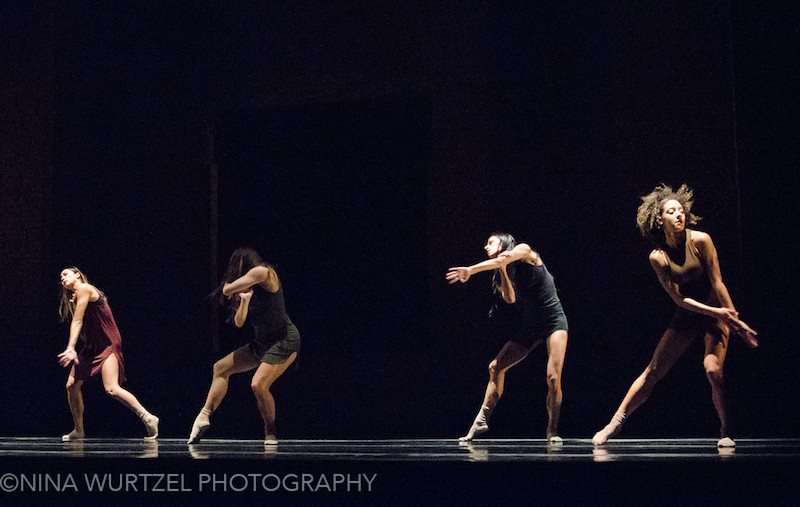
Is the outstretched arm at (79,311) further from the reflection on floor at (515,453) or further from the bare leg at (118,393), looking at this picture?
the reflection on floor at (515,453)

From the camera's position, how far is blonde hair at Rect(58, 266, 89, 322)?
23.6ft

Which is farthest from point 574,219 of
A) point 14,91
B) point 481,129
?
point 14,91

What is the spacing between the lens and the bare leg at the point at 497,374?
20.1 feet

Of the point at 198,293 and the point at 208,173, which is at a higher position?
the point at 208,173

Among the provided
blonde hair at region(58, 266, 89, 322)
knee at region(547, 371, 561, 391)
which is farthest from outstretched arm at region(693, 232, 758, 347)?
blonde hair at region(58, 266, 89, 322)

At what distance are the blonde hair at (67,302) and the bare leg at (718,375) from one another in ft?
16.5

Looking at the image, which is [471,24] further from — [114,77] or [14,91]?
[14,91]

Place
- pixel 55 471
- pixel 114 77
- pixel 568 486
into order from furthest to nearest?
1. pixel 114 77
2. pixel 55 471
3. pixel 568 486

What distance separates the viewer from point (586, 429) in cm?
675

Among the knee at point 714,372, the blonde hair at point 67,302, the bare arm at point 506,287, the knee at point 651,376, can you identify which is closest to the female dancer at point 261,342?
the bare arm at point 506,287

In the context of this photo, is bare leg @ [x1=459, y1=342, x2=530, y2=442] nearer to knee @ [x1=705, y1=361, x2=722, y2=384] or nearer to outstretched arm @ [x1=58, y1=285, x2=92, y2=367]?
knee @ [x1=705, y1=361, x2=722, y2=384]

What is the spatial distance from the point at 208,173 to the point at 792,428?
5462 mm

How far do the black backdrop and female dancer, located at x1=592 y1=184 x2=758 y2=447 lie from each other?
1463 mm

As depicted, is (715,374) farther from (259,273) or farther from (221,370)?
(221,370)
